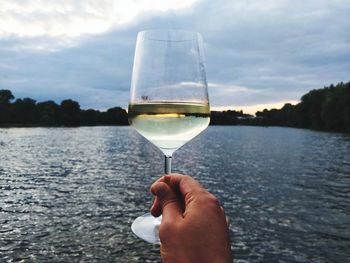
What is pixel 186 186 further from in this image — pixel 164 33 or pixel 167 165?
pixel 164 33

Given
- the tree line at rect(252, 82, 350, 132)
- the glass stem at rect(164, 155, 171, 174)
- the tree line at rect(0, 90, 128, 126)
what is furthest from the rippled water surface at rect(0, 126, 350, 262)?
the tree line at rect(0, 90, 128, 126)

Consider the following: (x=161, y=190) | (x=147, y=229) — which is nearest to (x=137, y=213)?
(x=147, y=229)

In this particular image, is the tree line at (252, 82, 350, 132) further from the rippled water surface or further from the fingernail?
the fingernail

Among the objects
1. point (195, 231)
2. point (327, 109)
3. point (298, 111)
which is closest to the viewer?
point (195, 231)

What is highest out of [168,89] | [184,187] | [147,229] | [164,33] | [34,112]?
[34,112]

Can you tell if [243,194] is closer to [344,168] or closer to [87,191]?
[87,191]

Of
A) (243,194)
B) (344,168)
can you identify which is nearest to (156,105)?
(243,194)

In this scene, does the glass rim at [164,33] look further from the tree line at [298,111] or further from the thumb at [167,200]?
the tree line at [298,111]
